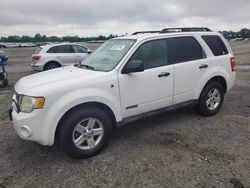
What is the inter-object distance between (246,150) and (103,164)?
219 cm

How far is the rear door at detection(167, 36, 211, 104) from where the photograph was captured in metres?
4.78

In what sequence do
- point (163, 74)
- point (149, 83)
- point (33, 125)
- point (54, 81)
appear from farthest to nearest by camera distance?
point (163, 74) < point (149, 83) < point (54, 81) < point (33, 125)

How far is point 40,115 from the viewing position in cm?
346

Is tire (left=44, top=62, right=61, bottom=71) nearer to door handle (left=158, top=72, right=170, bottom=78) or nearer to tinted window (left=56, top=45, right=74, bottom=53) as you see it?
tinted window (left=56, top=45, right=74, bottom=53)

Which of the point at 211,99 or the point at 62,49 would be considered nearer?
the point at 211,99

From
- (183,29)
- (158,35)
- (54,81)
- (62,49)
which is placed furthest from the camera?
(62,49)

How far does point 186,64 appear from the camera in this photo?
4879 millimetres

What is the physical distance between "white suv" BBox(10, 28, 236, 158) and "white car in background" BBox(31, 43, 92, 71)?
804cm

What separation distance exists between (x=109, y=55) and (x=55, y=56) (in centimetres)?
872

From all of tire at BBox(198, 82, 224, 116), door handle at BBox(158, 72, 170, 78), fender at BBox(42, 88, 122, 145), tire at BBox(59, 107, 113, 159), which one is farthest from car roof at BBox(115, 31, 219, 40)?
tire at BBox(59, 107, 113, 159)

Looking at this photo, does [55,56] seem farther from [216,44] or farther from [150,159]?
[150,159]

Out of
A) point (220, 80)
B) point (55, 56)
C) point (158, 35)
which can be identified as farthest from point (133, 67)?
point (55, 56)

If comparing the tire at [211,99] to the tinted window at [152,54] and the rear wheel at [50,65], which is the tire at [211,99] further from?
the rear wheel at [50,65]

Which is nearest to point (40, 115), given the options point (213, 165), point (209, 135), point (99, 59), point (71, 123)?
point (71, 123)
